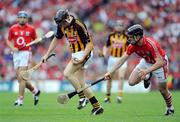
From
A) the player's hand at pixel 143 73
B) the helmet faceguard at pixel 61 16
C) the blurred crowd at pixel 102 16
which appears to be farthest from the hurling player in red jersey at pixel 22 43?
the blurred crowd at pixel 102 16

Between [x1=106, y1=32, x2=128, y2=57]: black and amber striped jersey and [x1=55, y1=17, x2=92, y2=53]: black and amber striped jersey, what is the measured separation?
6.75 m

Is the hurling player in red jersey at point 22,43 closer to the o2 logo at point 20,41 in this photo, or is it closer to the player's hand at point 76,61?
the o2 logo at point 20,41

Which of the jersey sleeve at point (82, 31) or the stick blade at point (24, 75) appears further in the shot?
the stick blade at point (24, 75)

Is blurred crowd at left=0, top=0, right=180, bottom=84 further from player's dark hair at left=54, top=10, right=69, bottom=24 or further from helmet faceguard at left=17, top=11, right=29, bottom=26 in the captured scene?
player's dark hair at left=54, top=10, right=69, bottom=24

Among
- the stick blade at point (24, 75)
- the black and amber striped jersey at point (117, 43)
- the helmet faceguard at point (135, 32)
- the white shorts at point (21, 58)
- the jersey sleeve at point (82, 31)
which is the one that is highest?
the black and amber striped jersey at point (117, 43)

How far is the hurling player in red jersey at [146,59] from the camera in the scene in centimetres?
1409

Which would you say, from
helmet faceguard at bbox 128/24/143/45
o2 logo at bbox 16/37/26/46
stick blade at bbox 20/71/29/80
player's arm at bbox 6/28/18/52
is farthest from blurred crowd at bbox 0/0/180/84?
helmet faceguard at bbox 128/24/143/45

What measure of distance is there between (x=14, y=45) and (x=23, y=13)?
1.04 m

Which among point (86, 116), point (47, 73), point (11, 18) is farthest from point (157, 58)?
point (11, 18)

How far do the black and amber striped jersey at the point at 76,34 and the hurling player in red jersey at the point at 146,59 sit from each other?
945 mm

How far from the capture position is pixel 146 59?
48.6ft

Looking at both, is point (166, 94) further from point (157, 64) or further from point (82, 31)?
point (82, 31)

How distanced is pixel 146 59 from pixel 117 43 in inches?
273

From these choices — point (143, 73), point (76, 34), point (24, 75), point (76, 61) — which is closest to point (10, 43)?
point (24, 75)
